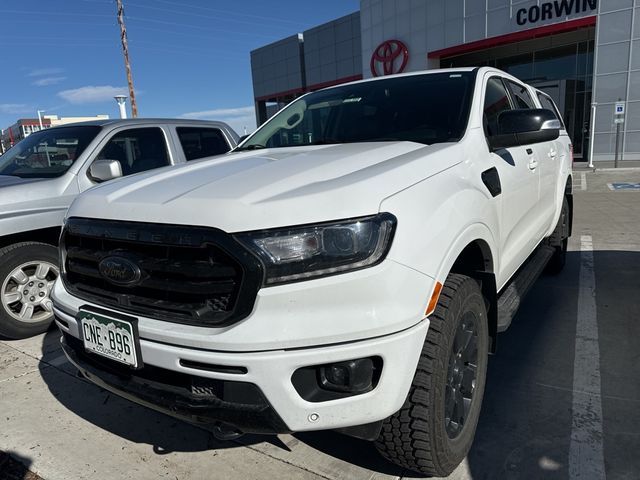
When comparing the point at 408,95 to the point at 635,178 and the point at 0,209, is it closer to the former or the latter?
the point at 0,209

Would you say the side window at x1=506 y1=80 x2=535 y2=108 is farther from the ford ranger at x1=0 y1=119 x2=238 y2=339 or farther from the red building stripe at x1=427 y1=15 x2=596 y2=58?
the red building stripe at x1=427 y1=15 x2=596 y2=58

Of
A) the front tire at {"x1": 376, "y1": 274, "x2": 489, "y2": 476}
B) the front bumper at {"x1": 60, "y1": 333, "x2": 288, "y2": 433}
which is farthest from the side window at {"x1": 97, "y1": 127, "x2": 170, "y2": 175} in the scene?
the front tire at {"x1": 376, "y1": 274, "x2": 489, "y2": 476}

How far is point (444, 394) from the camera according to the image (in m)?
2.04

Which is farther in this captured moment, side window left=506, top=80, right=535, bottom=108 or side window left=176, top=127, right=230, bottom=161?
side window left=176, top=127, right=230, bottom=161

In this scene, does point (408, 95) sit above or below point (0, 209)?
above

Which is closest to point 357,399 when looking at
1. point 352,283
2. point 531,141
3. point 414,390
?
point 414,390

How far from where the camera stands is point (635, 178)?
13.9 metres

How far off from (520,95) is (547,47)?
19380 mm

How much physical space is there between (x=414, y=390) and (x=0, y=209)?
3558mm

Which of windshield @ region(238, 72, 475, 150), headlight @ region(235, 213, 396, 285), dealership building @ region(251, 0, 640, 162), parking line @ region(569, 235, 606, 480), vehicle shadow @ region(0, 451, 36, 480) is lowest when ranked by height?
parking line @ region(569, 235, 606, 480)

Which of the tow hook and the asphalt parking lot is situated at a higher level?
the tow hook

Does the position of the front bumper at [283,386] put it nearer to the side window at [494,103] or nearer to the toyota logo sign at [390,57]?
the side window at [494,103]

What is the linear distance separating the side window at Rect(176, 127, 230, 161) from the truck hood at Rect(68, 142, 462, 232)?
2.96m

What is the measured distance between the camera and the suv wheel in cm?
407
